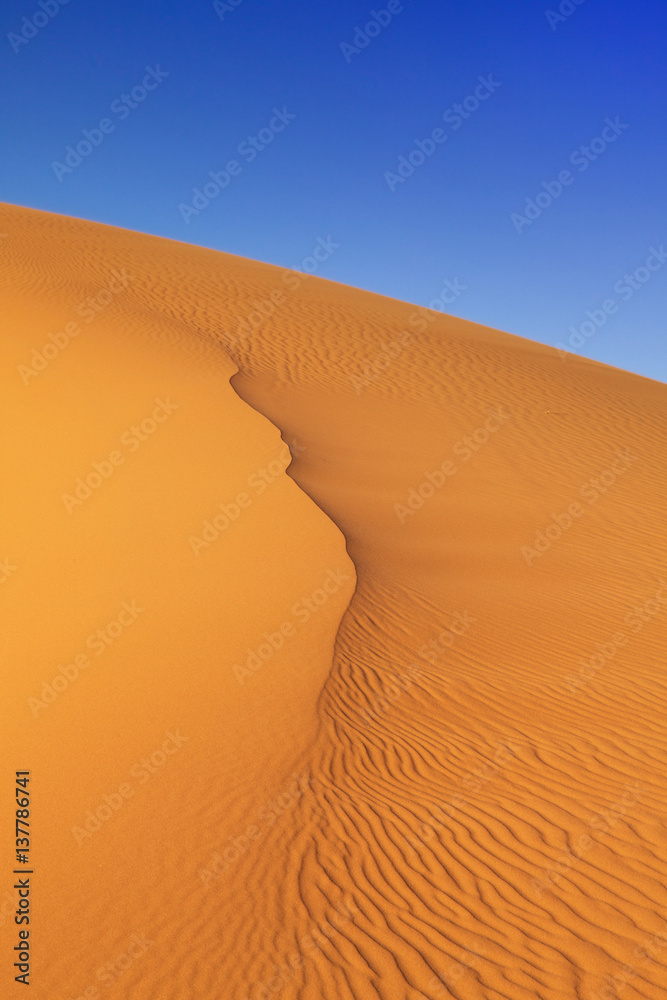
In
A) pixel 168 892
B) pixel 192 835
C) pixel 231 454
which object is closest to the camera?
pixel 168 892

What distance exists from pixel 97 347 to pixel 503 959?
44.0 ft

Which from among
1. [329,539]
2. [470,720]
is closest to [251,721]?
[470,720]

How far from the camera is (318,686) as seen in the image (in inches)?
277

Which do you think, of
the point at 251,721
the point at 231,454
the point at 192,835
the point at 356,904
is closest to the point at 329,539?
the point at 231,454

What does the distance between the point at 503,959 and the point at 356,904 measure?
90 cm

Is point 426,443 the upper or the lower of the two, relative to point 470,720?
upper

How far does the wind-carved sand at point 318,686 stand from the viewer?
4.16m

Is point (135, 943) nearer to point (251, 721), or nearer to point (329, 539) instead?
point (251, 721)

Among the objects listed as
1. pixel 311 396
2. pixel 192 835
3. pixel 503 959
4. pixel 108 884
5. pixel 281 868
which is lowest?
pixel 108 884

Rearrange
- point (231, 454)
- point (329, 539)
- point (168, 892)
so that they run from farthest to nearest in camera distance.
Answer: point (231, 454) < point (329, 539) < point (168, 892)

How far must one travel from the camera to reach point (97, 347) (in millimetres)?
14773

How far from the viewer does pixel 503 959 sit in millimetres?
3930

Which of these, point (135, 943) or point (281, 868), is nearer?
point (135, 943)

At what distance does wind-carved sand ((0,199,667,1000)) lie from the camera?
4164mm
